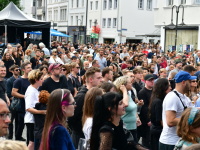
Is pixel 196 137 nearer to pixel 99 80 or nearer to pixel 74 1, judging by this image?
pixel 99 80

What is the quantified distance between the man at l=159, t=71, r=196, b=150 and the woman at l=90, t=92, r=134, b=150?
1188 mm

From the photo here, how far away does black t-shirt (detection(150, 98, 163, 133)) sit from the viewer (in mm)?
6680

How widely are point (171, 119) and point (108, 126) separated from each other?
4.70ft

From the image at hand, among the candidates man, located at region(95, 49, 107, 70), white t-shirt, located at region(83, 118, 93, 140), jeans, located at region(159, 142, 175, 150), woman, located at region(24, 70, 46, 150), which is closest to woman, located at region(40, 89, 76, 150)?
white t-shirt, located at region(83, 118, 93, 140)

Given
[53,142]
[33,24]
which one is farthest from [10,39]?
[53,142]

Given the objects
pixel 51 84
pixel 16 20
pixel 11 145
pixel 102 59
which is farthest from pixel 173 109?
pixel 16 20

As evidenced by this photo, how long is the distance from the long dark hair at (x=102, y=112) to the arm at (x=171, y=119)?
1202 mm

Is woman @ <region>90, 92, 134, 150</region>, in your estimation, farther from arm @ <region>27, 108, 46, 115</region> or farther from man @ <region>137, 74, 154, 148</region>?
man @ <region>137, 74, 154, 148</region>

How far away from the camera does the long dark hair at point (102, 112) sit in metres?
4.68

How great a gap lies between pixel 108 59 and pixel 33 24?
20.3ft

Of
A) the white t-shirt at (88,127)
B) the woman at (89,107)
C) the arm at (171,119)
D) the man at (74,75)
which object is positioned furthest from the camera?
the man at (74,75)

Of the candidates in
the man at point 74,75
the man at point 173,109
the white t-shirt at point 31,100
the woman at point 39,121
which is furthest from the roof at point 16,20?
the man at point 173,109

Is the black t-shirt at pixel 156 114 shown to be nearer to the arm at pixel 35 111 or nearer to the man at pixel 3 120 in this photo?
the arm at pixel 35 111

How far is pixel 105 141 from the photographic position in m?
4.47
